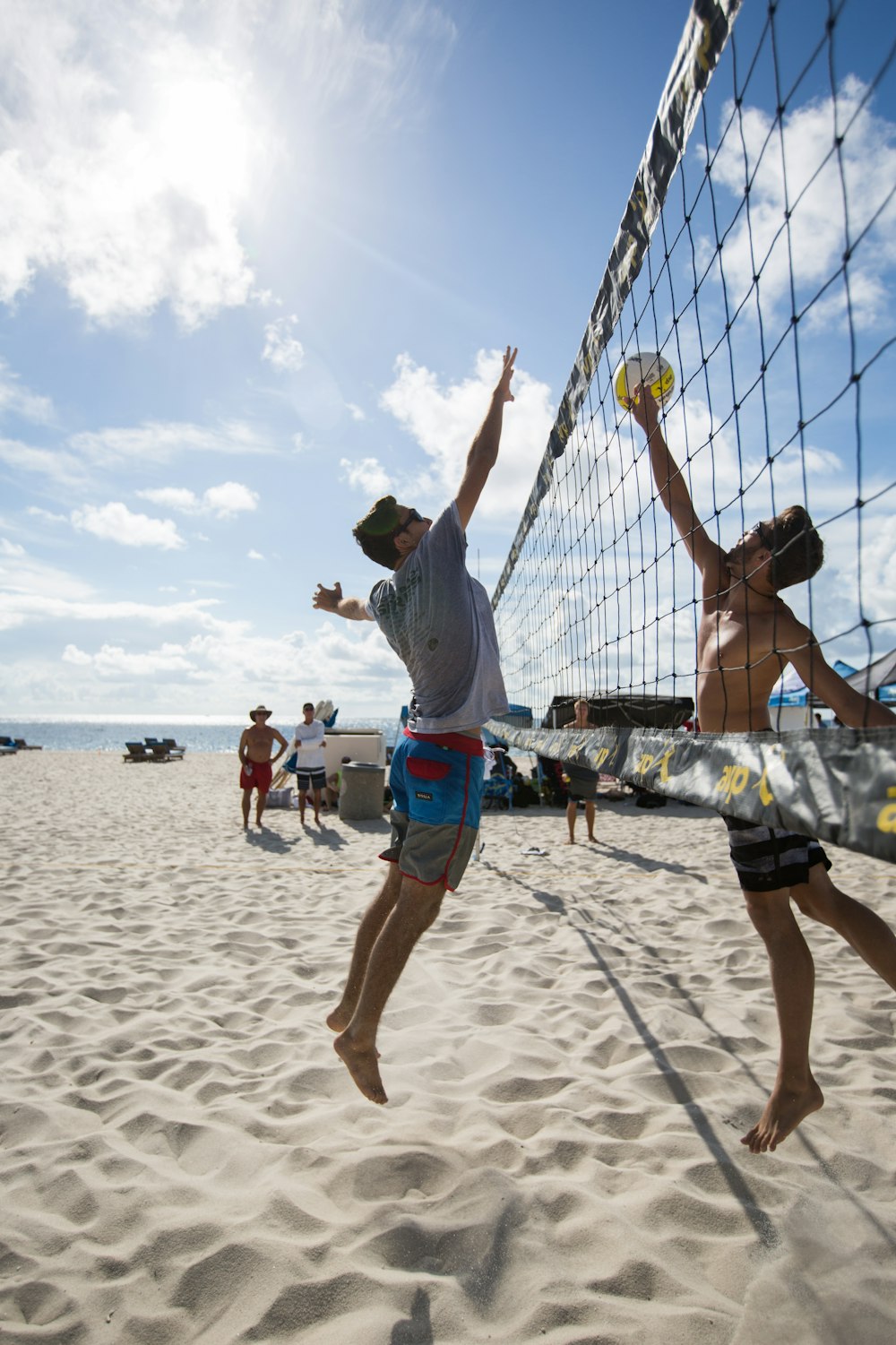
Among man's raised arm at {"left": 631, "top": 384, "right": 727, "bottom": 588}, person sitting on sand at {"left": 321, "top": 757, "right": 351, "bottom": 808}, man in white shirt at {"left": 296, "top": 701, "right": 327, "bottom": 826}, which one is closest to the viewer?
man's raised arm at {"left": 631, "top": 384, "right": 727, "bottom": 588}

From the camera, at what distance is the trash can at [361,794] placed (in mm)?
9016

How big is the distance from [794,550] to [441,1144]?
1.82 m

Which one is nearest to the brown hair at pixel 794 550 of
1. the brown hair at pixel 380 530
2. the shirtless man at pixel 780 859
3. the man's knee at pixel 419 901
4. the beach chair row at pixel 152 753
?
the shirtless man at pixel 780 859

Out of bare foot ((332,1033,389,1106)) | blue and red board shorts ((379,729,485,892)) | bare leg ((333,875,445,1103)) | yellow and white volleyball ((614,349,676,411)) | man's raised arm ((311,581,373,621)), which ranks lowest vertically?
bare foot ((332,1033,389,1106))

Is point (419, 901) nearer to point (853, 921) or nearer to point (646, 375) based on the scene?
point (853, 921)

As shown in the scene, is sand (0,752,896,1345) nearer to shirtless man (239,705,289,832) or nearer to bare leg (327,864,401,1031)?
bare leg (327,864,401,1031)

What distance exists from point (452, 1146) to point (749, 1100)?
931mm

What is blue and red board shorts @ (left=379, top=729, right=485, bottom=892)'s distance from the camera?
186 cm

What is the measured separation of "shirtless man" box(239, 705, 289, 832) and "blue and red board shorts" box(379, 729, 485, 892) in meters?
6.49

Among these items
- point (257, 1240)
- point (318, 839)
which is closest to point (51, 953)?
point (257, 1240)

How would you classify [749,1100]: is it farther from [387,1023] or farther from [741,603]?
[741,603]

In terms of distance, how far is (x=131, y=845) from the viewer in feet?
22.2

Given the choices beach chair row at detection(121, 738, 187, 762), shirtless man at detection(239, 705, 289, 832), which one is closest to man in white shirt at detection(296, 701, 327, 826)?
shirtless man at detection(239, 705, 289, 832)

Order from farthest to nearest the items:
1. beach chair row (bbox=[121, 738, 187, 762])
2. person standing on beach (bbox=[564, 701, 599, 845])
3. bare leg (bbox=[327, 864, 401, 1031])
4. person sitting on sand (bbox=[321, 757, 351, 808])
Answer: beach chair row (bbox=[121, 738, 187, 762]) < person sitting on sand (bbox=[321, 757, 351, 808]) < person standing on beach (bbox=[564, 701, 599, 845]) < bare leg (bbox=[327, 864, 401, 1031])
